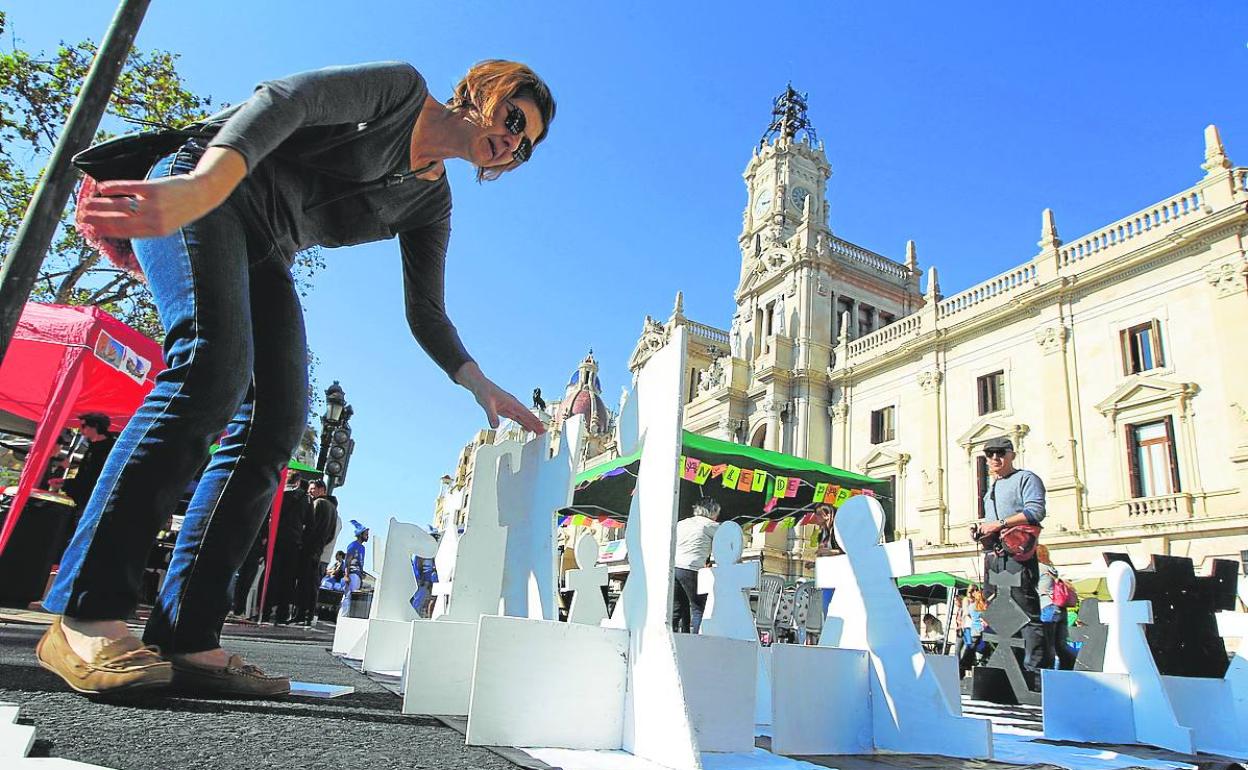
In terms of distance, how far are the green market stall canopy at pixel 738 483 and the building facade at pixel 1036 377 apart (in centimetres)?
126

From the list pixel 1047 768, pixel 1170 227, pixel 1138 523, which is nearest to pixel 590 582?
pixel 1047 768

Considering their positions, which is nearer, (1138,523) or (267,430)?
(267,430)

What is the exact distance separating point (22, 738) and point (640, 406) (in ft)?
4.34

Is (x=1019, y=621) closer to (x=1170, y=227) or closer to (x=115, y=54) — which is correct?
(x=115, y=54)

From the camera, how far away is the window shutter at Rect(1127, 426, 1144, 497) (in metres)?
16.2

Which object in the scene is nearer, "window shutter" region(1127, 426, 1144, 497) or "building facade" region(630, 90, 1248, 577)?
"building facade" region(630, 90, 1248, 577)

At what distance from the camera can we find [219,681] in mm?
1739

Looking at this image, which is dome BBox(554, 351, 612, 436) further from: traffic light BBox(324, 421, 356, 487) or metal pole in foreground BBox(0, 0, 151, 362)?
metal pole in foreground BBox(0, 0, 151, 362)

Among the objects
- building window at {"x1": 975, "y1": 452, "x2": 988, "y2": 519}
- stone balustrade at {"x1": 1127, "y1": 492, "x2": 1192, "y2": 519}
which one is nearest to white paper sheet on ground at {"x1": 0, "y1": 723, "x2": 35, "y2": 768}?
stone balustrade at {"x1": 1127, "y1": 492, "x2": 1192, "y2": 519}

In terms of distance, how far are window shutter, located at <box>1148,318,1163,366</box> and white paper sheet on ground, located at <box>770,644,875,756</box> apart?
18478 mm

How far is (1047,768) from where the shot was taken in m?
1.77

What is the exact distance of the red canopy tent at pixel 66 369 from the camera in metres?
5.70

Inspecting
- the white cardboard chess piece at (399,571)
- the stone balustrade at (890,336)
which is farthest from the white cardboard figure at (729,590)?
the stone balustrade at (890,336)

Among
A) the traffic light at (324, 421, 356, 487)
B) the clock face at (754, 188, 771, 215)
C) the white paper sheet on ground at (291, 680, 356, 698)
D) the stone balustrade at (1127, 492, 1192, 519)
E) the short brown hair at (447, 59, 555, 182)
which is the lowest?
the white paper sheet on ground at (291, 680, 356, 698)
